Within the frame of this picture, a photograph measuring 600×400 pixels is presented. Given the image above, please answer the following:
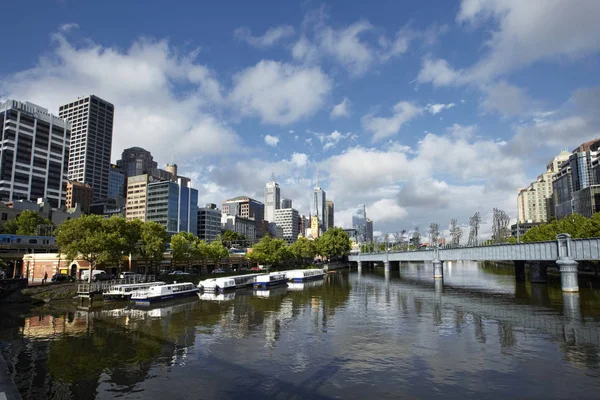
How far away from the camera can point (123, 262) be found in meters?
106

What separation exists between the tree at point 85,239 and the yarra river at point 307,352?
12.7 metres

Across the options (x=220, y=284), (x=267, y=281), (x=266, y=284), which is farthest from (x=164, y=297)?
(x=267, y=281)

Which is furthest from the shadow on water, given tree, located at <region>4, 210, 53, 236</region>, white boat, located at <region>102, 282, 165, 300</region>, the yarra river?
tree, located at <region>4, 210, 53, 236</region>

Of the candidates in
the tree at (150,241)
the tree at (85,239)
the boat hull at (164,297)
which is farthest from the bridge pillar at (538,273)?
the tree at (85,239)

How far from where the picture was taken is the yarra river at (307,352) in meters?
30.9

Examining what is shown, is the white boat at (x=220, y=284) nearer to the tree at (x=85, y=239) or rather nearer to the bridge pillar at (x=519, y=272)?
the tree at (x=85, y=239)

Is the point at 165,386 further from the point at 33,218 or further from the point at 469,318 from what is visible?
the point at 33,218

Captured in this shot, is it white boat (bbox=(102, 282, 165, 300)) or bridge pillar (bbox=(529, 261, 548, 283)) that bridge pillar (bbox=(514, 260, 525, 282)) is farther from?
white boat (bbox=(102, 282, 165, 300))

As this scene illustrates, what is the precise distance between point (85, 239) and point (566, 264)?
329 ft

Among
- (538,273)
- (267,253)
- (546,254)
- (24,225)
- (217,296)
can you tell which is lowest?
(217,296)

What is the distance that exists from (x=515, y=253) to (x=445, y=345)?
66616 mm

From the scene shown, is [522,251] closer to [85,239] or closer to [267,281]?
[267,281]

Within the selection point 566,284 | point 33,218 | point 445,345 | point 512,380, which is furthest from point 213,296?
point 33,218

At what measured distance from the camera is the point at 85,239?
80562 millimetres
